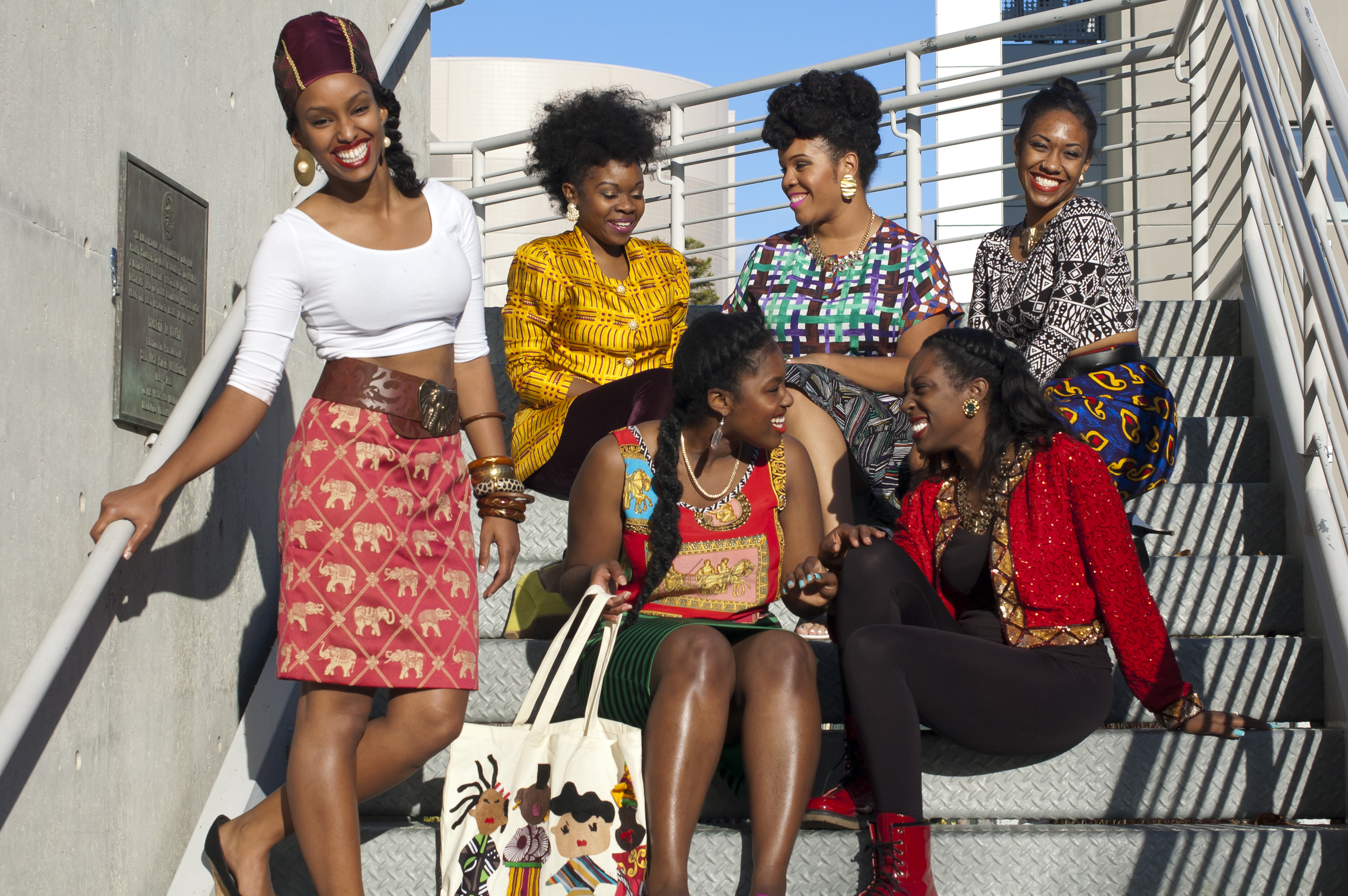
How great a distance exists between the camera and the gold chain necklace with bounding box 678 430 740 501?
2895 millimetres

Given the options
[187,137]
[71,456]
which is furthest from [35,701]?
[187,137]

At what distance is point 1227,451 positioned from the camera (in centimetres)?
375

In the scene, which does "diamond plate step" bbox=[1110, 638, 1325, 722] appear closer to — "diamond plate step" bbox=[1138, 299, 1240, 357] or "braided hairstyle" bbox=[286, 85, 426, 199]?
"diamond plate step" bbox=[1138, 299, 1240, 357]

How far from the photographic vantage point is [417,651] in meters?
2.29

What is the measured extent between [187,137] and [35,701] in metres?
1.26

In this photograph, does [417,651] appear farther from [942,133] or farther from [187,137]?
[942,133]

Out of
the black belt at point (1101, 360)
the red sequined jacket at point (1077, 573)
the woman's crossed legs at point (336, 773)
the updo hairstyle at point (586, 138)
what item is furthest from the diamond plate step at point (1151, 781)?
the updo hairstyle at point (586, 138)

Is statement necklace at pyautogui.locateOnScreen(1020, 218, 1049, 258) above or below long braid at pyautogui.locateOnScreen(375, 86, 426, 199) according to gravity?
above

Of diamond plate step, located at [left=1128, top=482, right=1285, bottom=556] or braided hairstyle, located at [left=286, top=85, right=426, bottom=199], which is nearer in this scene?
braided hairstyle, located at [left=286, top=85, right=426, bottom=199]

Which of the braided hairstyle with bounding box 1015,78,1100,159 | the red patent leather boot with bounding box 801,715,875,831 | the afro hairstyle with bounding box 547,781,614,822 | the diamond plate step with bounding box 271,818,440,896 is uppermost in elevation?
the braided hairstyle with bounding box 1015,78,1100,159

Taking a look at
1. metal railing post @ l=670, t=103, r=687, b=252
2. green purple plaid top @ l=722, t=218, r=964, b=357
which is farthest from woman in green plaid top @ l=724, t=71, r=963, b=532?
metal railing post @ l=670, t=103, r=687, b=252

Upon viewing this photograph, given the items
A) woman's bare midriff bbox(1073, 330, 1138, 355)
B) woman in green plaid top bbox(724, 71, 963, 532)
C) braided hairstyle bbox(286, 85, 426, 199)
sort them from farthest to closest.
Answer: woman's bare midriff bbox(1073, 330, 1138, 355), woman in green plaid top bbox(724, 71, 963, 532), braided hairstyle bbox(286, 85, 426, 199)

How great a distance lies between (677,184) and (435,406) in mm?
3766

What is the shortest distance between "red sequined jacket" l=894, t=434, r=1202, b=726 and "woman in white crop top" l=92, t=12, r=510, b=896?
1.13 metres
